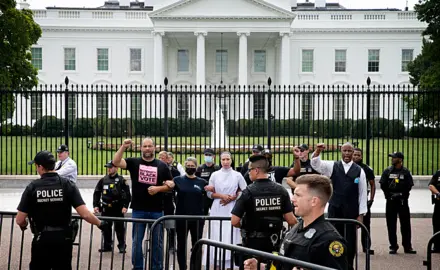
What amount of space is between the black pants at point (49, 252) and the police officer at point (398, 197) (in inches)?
222

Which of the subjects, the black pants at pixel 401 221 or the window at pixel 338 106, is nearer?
the black pants at pixel 401 221

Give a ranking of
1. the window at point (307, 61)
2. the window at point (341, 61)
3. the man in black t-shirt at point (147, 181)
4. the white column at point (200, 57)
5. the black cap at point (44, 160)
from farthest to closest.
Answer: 1. the window at point (341, 61)
2. the window at point (307, 61)
3. the white column at point (200, 57)
4. the man in black t-shirt at point (147, 181)
5. the black cap at point (44, 160)

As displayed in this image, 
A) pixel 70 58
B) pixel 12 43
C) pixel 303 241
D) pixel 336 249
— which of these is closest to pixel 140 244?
pixel 303 241

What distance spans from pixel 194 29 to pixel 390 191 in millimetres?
40312

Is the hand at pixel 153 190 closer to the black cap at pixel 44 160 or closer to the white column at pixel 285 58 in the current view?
the black cap at pixel 44 160

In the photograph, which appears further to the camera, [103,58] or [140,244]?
[103,58]

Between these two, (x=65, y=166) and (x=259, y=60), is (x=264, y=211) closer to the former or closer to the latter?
(x=65, y=166)

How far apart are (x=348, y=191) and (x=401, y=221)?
186cm

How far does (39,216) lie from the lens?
5.73 metres

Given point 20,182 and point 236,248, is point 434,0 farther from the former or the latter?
point 236,248

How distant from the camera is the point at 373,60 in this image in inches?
2066

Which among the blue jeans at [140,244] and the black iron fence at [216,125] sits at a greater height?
the black iron fence at [216,125]

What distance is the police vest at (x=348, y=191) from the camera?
8055mm

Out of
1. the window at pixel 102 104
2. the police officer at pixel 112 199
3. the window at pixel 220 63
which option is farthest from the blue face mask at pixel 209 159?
the window at pixel 220 63
